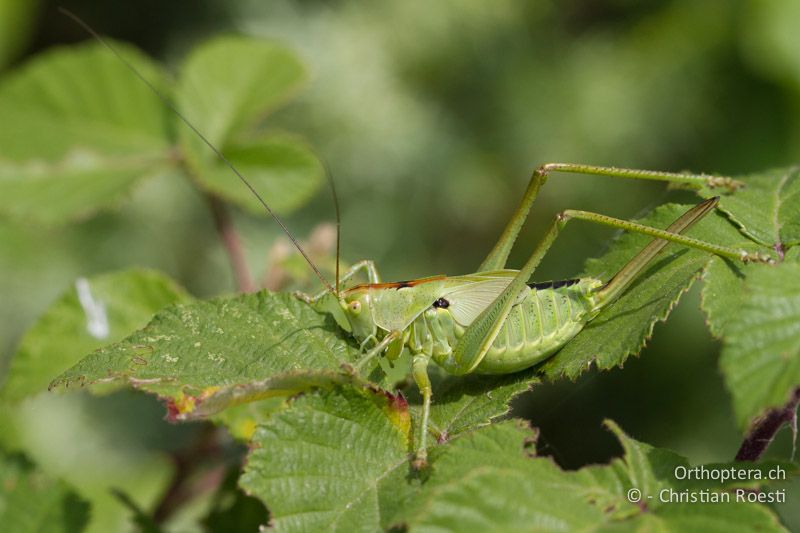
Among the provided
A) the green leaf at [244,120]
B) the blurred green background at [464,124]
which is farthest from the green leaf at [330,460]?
the blurred green background at [464,124]

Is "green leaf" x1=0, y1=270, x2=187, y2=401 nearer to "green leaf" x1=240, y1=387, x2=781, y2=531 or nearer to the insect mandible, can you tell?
the insect mandible

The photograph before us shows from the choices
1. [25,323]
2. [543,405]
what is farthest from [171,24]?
[543,405]

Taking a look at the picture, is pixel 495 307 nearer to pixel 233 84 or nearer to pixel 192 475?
pixel 192 475

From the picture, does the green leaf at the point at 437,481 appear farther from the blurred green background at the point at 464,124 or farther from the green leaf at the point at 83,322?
the blurred green background at the point at 464,124

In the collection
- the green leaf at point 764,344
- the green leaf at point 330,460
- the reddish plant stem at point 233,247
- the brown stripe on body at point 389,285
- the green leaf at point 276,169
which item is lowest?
the green leaf at point 330,460

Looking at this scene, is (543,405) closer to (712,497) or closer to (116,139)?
(116,139)

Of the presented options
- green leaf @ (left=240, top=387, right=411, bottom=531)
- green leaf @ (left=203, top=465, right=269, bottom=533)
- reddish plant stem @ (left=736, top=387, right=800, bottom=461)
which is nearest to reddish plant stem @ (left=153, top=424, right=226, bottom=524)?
green leaf @ (left=203, top=465, right=269, bottom=533)

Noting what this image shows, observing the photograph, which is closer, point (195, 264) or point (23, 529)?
point (23, 529)

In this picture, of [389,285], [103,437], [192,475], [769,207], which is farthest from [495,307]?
[103,437]
